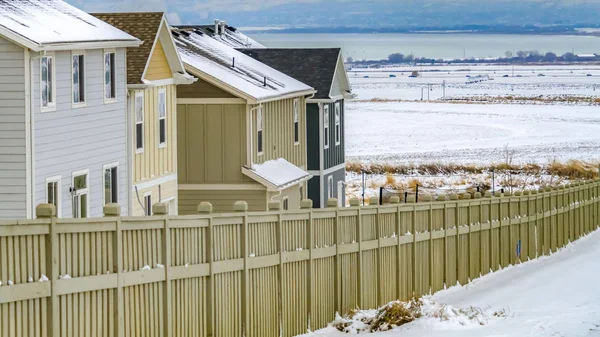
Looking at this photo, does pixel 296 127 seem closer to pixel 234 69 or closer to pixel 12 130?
pixel 234 69

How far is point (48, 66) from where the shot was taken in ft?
79.0

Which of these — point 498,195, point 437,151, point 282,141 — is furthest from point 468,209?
point 437,151

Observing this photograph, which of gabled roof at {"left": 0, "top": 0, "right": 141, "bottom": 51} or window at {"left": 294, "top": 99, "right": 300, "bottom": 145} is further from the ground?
gabled roof at {"left": 0, "top": 0, "right": 141, "bottom": 51}

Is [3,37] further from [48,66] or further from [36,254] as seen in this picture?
[36,254]

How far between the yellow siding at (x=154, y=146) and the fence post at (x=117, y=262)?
17.1 m

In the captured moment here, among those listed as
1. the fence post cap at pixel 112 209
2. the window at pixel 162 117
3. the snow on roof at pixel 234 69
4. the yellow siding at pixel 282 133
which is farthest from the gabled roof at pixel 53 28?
the fence post cap at pixel 112 209

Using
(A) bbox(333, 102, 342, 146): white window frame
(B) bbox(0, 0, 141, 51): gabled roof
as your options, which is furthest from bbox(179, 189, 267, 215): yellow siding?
(A) bbox(333, 102, 342, 146): white window frame

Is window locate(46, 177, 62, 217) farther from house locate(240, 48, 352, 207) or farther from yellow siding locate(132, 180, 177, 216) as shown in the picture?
house locate(240, 48, 352, 207)

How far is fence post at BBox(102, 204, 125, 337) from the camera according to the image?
11.8 meters

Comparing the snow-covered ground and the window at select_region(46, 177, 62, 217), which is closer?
the snow-covered ground

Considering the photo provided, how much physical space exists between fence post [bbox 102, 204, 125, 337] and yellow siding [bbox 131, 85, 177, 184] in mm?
17087

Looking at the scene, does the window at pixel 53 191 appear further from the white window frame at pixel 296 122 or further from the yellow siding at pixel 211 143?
the white window frame at pixel 296 122

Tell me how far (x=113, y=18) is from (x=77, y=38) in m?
5.74

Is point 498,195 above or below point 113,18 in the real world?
below
